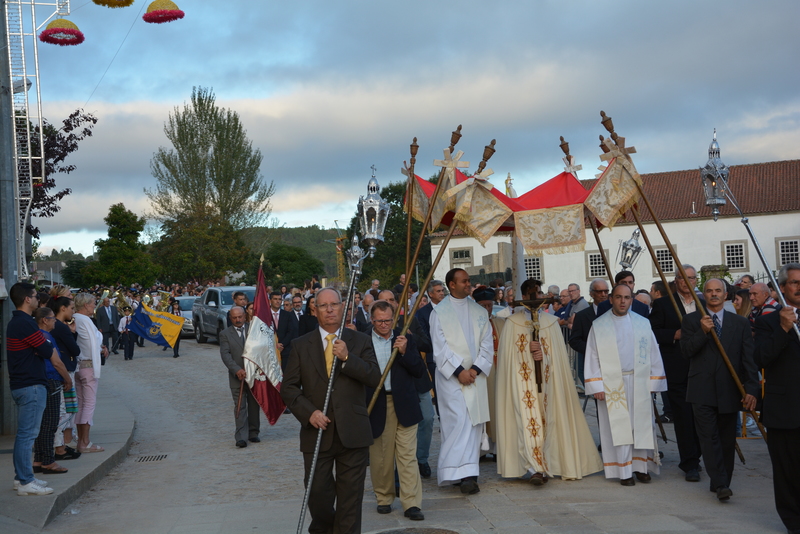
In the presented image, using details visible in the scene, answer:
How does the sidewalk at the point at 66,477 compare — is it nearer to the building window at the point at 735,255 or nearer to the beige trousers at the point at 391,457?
the beige trousers at the point at 391,457

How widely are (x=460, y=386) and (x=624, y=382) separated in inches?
65.8

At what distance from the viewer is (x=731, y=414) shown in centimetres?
699

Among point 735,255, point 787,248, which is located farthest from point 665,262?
point 787,248

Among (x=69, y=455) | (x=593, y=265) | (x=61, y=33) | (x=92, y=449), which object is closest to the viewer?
(x=69, y=455)

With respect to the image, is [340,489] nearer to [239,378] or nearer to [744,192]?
[239,378]

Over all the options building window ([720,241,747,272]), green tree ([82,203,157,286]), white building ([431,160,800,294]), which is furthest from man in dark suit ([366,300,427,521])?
building window ([720,241,747,272])

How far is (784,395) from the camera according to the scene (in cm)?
575

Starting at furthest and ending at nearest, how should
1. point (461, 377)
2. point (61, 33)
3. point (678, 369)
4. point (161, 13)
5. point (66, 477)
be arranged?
point (61, 33), point (161, 13), point (678, 369), point (66, 477), point (461, 377)

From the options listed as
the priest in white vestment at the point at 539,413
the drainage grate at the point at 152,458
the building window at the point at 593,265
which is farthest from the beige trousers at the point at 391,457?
the building window at the point at 593,265

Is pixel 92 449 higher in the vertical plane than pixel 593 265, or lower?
lower

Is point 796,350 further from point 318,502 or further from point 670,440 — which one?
point 670,440

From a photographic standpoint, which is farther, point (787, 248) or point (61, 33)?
point (787, 248)

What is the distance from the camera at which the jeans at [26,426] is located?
22.8 feet

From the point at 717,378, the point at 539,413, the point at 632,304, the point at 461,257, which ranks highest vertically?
the point at 461,257
